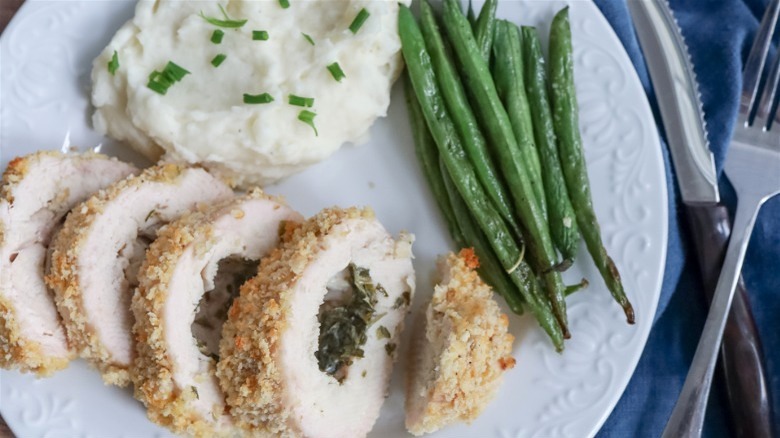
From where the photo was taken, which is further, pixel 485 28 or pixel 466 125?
pixel 485 28

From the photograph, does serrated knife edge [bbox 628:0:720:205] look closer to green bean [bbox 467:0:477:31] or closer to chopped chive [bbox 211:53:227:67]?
green bean [bbox 467:0:477:31]

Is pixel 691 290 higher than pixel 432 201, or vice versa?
pixel 432 201

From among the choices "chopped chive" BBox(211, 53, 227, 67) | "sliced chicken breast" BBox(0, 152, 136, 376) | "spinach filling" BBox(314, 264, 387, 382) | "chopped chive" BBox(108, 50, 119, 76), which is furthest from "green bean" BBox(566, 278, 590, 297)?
"chopped chive" BBox(108, 50, 119, 76)

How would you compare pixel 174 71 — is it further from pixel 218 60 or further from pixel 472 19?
pixel 472 19

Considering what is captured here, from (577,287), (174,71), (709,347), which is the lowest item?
(709,347)

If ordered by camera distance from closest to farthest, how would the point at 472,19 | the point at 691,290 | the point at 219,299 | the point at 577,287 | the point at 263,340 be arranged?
1. the point at 263,340
2. the point at 219,299
3. the point at 577,287
4. the point at 472,19
5. the point at 691,290

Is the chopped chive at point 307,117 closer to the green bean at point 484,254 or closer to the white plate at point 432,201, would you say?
the white plate at point 432,201

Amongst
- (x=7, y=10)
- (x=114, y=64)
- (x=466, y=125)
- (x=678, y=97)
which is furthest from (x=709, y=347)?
(x=7, y=10)

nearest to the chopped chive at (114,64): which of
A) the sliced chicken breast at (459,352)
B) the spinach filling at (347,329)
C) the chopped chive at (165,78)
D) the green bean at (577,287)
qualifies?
the chopped chive at (165,78)
